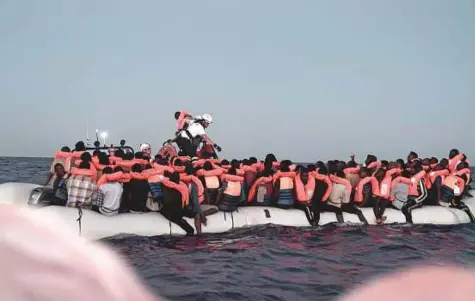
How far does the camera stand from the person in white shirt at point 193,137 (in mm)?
16500

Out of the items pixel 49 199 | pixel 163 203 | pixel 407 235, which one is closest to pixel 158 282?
pixel 163 203

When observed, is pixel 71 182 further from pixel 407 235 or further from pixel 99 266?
pixel 99 266

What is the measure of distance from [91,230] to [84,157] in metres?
1.90

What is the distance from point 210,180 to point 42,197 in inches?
181

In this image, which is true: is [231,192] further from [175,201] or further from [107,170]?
[107,170]

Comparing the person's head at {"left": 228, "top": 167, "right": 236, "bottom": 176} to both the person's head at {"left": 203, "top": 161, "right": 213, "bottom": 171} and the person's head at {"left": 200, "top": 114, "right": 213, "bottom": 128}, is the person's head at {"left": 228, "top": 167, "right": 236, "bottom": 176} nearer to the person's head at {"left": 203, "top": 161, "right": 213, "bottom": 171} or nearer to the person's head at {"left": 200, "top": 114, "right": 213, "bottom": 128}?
the person's head at {"left": 203, "top": 161, "right": 213, "bottom": 171}

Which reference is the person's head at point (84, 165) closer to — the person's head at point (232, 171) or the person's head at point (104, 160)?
the person's head at point (104, 160)

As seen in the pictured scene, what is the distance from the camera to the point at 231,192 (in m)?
14.1

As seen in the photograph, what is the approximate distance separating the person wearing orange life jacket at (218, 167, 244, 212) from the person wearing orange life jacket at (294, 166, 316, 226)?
1.96 meters

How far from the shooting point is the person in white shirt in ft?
54.1

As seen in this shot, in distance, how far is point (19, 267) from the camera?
100 cm

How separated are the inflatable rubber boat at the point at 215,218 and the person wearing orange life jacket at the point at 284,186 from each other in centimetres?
26

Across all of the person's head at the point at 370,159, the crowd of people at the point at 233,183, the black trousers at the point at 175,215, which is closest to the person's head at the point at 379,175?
the crowd of people at the point at 233,183

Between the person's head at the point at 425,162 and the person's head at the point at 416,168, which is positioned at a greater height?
the person's head at the point at 425,162
